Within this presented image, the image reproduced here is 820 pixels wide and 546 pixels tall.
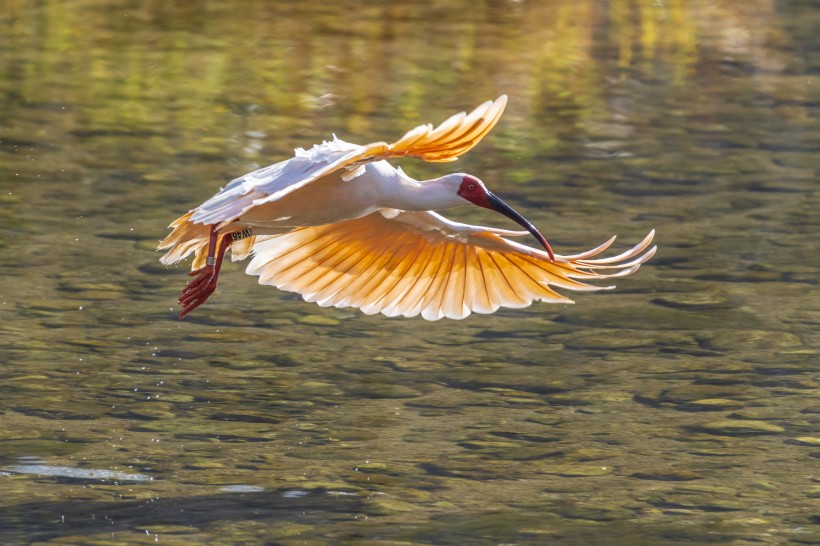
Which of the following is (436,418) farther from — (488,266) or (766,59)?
(766,59)

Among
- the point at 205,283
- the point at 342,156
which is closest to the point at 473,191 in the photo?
the point at 342,156

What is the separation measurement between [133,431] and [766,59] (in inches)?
449

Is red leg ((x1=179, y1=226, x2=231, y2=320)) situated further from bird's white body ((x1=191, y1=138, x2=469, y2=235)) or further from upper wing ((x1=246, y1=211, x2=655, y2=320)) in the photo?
upper wing ((x1=246, y1=211, x2=655, y2=320))

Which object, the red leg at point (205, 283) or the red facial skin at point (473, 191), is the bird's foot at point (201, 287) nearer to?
the red leg at point (205, 283)

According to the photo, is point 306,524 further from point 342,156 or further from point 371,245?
point 371,245

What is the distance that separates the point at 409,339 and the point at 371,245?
130 cm

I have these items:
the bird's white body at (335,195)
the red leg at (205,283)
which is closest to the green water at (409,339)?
the red leg at (205,283)

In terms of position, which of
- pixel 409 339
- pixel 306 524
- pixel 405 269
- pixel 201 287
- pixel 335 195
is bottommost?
pixel 409 339

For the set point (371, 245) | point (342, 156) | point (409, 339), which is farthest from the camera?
point (409, 339)

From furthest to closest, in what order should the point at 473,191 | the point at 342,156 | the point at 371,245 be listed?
the point at 371,245
the point at 473,191
the point at 342,156

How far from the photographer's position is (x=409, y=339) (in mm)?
8391

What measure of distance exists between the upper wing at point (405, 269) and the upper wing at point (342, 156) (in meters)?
0.82

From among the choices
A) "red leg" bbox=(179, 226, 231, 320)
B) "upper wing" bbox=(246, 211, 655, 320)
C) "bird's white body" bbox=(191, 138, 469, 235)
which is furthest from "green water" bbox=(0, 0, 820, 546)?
"bird's white body" bbox=(191, 138, 469, 235)

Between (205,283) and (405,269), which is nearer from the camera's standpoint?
(205,283)
